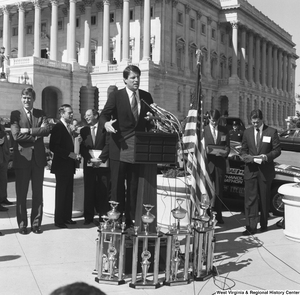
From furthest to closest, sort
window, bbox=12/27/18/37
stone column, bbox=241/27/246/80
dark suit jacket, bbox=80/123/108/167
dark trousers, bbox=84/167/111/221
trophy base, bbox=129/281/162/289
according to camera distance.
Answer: stone column, bbox=241/27/246/80 < window, bbox=12/27/18/37 < dark suit jacket, bbox=80/123/108/167 < dark trousers, bbox=84/167/111/221 < trophy base, bbox=129/281/162/289

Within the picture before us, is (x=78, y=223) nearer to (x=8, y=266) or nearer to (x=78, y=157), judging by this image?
(x=78, y=157)

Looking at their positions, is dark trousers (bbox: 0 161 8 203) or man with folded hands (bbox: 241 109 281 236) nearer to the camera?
man with folded hands (bbox: 241 109 281 236)

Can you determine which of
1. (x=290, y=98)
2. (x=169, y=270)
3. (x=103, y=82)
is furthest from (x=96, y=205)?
(x=290, y=98)

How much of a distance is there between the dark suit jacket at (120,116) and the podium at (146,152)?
0.50 ft

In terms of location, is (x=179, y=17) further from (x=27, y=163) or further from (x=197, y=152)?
(x=197, y=152)

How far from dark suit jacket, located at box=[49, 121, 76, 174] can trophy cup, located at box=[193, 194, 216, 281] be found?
11.7ft

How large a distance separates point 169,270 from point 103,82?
49008 mm

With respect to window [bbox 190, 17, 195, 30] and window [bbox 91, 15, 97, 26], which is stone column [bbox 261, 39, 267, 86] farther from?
window [bbox 91, 15, 97, 26]

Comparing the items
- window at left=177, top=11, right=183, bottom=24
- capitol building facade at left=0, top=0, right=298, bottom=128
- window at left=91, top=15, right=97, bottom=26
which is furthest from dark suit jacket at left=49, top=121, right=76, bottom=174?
window at left=91, top=15, right=97, bottom=26

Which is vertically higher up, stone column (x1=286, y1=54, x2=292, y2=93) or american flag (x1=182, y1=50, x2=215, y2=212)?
stone column (x1=286, y1=54, x2=292, y2=93)

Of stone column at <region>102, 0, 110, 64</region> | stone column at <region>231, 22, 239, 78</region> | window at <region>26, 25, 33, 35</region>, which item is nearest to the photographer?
stone column at <region>102, 0, 110, 64</region>

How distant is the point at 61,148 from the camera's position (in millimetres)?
8930

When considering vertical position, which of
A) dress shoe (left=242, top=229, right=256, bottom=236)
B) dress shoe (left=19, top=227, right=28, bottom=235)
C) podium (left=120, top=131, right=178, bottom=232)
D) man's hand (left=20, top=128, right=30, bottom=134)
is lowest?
dress shoe (left=242, top=229, right=256, bottom=236)

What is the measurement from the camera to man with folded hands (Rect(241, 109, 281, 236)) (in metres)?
8.85
